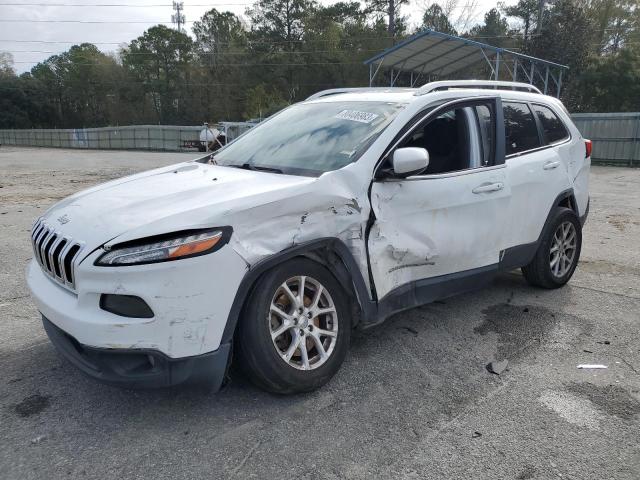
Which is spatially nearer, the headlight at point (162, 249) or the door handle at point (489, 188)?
the headlight at point (162, 249)

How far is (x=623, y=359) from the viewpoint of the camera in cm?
358

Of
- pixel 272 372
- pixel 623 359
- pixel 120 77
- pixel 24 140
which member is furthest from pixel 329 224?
pixel 120 77

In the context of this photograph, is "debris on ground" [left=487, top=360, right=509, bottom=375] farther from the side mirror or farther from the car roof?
the car roof

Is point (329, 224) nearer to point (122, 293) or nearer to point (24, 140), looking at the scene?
point (122, 293)

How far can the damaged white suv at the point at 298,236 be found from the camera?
2537 millimetres

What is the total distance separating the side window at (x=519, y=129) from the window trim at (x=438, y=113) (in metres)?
0.12

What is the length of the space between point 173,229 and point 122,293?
38cm

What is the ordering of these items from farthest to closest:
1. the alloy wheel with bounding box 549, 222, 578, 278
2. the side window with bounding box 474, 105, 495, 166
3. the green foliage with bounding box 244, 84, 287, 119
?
the green foliage with bounding box 244, 84, 287, 119 → the alloy wheel with bounding box 549, 222, 578, 278 → the side window with bounding box 474, 105, 495, 166

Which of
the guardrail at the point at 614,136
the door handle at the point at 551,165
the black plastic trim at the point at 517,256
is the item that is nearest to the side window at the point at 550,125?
the door handle at the point at 551,165

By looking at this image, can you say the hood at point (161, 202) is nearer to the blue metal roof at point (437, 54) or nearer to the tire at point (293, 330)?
the tire at point (293, 330)

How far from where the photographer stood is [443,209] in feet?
12.0

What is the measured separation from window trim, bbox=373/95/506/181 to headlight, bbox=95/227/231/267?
3.97 ft

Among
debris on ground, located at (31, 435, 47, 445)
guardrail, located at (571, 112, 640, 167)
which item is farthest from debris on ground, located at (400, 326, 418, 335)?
guardrail, located at (571, 112, 640, 167)

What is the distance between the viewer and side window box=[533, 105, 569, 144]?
476 centimetres
